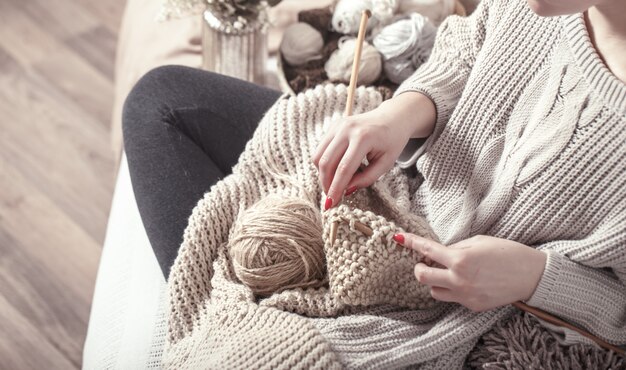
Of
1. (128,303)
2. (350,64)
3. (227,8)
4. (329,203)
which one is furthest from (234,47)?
(329,203)

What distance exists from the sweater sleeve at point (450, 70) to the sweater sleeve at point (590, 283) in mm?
244

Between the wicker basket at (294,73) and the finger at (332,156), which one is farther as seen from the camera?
the wicker basket at (294,73)

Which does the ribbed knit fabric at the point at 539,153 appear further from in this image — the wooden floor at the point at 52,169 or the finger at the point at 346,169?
the wooden floor at the point at 52,169

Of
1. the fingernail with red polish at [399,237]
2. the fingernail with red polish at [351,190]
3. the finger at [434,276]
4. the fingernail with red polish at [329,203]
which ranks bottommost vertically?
the finger at [434,276]

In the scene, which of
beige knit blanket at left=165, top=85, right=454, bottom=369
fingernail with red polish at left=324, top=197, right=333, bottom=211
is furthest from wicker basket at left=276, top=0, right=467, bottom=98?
fingernail with red polish at left=324, top=197, right=333, bottom=211

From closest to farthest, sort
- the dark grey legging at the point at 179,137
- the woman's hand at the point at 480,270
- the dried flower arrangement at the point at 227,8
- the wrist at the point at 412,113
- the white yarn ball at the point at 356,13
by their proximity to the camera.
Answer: the woman's hand at the point at 480,270, the wrist at the point at 412,113, the dark grey legging at the point at 179,137, the dried flower arrangement at the point at 227,8, the white yarn ball at the point at 356,13

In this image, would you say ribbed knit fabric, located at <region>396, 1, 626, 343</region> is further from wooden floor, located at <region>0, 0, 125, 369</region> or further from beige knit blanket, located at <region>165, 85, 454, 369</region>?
wooden floor, located at <region>0, 0, 125, 369</region>

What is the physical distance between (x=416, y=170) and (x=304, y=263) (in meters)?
0.27

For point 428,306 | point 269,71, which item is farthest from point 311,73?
point 428,306

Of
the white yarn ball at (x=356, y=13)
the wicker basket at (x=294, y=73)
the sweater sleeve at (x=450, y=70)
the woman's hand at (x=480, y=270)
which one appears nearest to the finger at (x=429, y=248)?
the woman's hand at (x=480, y=270)

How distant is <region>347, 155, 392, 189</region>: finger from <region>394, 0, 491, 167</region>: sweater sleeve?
0.12m

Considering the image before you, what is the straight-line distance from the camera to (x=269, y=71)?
1.69 meters

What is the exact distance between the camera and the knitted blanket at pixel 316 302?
2.78ft

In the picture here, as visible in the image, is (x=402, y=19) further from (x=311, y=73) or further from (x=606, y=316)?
(x=606, y=316)
